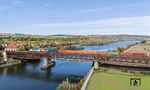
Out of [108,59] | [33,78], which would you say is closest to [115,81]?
[108,59]

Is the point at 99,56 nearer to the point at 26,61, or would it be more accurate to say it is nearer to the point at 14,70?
the point at 14,70

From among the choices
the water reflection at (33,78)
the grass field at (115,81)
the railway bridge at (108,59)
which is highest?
the railway bridge at (108,59)

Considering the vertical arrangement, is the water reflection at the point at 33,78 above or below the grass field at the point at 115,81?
below

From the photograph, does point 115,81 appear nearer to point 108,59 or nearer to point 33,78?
point 108,59

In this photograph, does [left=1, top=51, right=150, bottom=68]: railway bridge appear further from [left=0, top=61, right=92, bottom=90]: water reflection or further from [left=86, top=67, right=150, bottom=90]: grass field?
[left=86, top=67, right=150, bottom=90]: grass field

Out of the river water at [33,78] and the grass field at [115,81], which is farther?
the river water at [33,78]

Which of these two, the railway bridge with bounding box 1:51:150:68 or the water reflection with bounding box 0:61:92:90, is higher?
the railway bridge with bounding box 1:51:150:68

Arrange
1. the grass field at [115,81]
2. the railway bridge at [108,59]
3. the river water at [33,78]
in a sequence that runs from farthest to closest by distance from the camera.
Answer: the railway bridge at [108,59], the river water at [33,78], the grass field at [115,81]

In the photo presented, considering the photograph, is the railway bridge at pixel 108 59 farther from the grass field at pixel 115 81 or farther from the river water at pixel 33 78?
the grass field at pixel 115 81

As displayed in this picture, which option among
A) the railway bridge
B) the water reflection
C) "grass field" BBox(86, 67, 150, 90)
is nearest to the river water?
the water reflection

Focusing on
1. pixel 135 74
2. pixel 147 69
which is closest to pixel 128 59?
pixel 147 69

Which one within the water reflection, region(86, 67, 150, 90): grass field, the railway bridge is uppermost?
the railway bridge

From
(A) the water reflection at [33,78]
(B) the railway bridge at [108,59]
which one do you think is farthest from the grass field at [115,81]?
(B) the railway bridge at [108,59]

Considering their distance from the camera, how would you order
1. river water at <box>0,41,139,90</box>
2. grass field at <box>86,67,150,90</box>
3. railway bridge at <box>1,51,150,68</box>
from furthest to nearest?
railway bridge at <box>1,51,150,68</box> < river water at <box>0,41,139,90</box> < grass field at <box>86,67,150,90</box>
